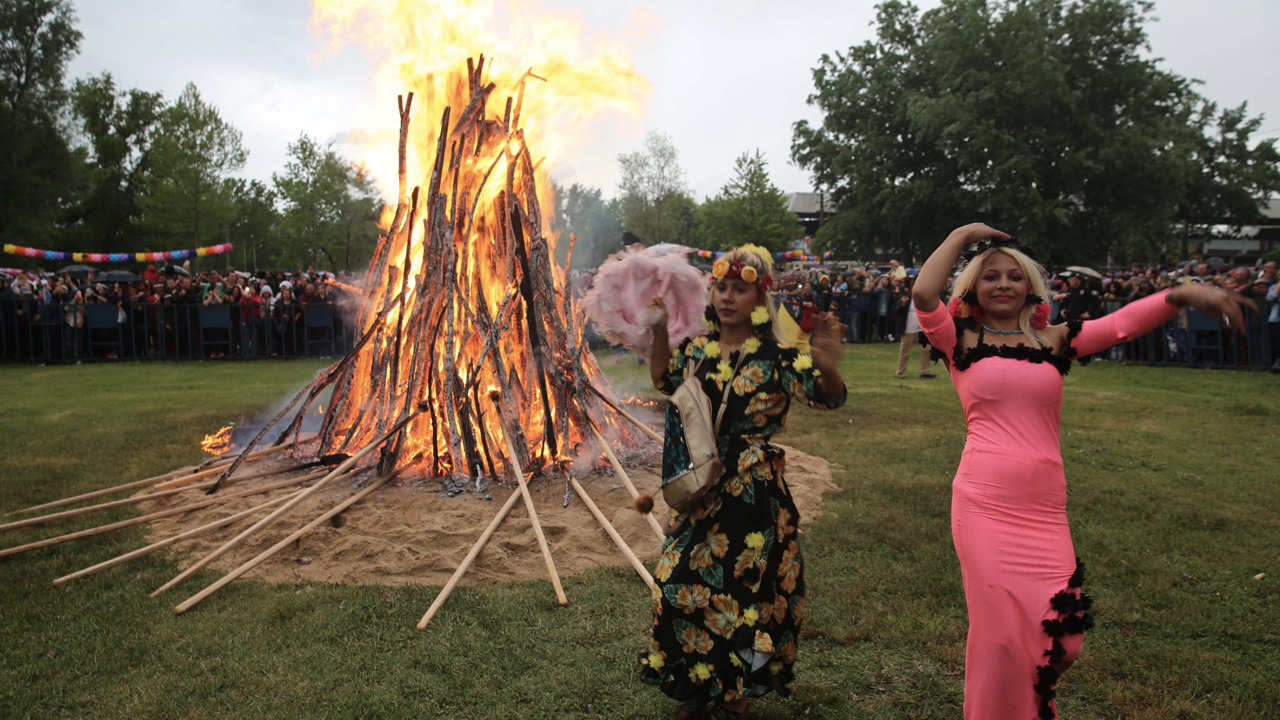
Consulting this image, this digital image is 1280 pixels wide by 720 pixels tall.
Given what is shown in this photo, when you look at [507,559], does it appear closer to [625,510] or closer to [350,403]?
[625,510]

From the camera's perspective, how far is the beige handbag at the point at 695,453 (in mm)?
3091

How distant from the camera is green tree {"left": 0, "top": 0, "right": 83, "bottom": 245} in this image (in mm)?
28500

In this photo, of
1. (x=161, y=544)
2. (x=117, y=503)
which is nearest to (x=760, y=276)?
(x=161, y=544)

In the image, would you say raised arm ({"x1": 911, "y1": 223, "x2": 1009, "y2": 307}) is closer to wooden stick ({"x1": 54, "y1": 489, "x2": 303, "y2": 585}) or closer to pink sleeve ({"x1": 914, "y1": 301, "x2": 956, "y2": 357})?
pink sleeve ({"x1": 914, "y1": 301, "x2": 956, "y2": 357})

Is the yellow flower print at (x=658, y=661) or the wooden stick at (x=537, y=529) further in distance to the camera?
the wooden stick at (x=537, y=529)

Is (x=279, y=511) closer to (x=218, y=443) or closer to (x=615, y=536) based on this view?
(x=615, y=536)

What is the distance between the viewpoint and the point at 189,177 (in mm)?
37781

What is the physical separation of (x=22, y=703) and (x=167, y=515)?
238 centimetres

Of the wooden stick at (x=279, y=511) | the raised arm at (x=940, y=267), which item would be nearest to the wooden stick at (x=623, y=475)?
the wooden stick at (x=279, y=511)

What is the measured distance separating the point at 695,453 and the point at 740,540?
1.36ft

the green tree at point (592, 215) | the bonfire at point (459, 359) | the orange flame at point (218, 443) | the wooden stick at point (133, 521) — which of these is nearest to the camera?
the wooden stick at point (133, 521)

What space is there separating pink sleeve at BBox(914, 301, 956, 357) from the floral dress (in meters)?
0.46

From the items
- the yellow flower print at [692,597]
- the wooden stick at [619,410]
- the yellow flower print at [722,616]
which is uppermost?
the wooden stick at [619,410]

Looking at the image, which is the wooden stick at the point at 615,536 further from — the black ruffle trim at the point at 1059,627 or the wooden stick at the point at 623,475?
the black ruffle trim at the point at 1059,627
